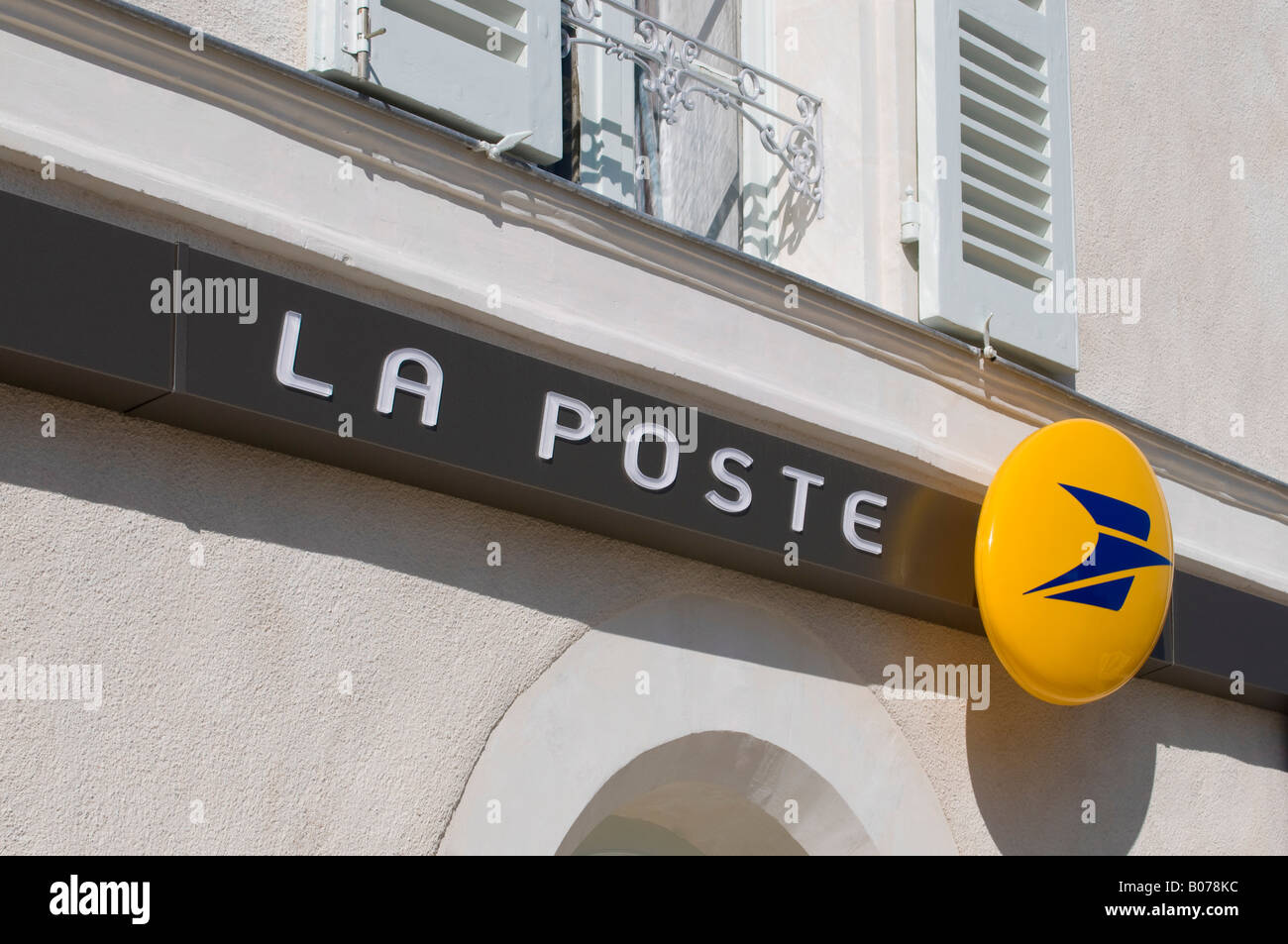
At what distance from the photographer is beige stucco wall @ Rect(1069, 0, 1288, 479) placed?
6488 millimetres

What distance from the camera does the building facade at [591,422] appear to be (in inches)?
139

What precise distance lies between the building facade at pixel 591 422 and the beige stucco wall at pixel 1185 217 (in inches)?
1.2

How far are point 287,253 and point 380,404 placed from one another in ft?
1.36

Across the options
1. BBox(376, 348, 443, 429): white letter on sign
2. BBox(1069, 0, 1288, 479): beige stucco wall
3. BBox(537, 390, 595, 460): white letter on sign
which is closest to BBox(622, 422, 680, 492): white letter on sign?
BBox(537, 390, 595, 460): white letter on sign

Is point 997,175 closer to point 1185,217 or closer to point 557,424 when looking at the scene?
→ point 1185,217

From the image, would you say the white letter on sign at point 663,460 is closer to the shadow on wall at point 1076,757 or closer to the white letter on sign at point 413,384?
the white letter on sign at point 413,384

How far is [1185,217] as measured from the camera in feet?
22.6

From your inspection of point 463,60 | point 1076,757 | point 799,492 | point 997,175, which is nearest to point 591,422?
point 799,492

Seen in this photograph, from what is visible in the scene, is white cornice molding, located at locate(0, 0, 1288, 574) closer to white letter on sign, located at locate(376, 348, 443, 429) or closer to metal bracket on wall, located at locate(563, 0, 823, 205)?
white letter on sign, located at locate(376, 348, 443, 429)

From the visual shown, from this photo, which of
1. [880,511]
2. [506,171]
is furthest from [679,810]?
[506,171]

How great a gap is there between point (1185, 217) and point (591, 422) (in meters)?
3.59

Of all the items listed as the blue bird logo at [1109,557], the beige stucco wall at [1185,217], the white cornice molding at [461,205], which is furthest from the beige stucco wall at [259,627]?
the beige stucco wall at [1185,217]

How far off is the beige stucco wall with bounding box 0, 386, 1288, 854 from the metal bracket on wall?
1.45m
